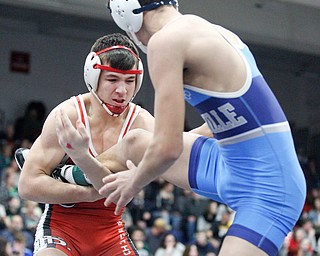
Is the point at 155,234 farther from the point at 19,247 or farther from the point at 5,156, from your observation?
the point at 19,247

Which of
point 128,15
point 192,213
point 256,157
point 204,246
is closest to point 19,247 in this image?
point 204,246

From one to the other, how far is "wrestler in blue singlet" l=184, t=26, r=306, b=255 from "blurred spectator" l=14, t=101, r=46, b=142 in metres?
13.4

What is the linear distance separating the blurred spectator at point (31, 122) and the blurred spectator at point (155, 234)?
16.8 ft

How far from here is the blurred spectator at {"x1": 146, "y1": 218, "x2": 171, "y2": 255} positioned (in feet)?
40.7

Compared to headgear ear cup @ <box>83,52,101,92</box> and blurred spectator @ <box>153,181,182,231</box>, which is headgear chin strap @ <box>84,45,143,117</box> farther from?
blurred spectator @ <box>153,181,182,231</box>

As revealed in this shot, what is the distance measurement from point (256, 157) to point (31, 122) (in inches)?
556

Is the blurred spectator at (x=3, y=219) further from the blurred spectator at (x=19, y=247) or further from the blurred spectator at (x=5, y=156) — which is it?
the blurred spectator at (x=5, y=156)

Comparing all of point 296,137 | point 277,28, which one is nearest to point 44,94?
point 277,28

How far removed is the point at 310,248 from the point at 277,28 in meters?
6.56

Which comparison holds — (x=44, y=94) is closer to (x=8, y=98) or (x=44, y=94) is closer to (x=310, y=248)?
(x=8, y=98)

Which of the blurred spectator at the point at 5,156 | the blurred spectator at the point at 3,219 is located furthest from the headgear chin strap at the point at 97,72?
the blurred spectator at the point at 5,156

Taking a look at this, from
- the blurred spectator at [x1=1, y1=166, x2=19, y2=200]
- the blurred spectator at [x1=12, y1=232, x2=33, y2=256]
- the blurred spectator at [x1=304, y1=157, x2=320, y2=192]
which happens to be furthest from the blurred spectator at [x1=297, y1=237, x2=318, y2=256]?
the blurred spectator at [x1=12, y1=232, x2=33, y2=256]

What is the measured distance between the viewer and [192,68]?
3.77m

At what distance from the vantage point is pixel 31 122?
57.7ft
